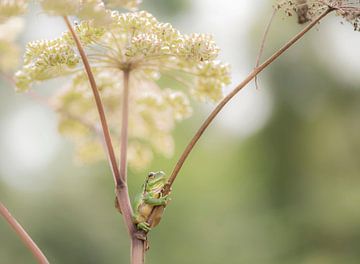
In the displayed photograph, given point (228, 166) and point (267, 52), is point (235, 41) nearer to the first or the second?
point (267, 52)

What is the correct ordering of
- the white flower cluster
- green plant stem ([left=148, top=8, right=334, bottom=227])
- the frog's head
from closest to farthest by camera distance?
green plant stem ([left=148, top=8, right=334, bottom=227]) → the frog's head → the white flower cluster

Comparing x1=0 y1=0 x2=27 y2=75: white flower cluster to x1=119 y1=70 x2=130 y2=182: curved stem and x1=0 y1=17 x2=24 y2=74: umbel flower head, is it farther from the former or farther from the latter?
x1=119 y1=70 x2=130 y2=182: curved stem

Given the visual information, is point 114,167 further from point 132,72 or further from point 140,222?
point 132,72

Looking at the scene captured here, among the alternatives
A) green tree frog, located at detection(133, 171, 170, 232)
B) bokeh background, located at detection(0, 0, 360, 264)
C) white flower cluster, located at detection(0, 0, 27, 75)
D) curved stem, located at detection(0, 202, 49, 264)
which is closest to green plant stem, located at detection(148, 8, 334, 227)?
green tree frog, located at detection(133, 171, 170, 232)

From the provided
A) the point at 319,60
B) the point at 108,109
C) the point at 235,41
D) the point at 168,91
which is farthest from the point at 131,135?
the point at 235,41

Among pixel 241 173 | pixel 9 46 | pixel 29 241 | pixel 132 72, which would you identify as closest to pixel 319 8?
pixel 132 72

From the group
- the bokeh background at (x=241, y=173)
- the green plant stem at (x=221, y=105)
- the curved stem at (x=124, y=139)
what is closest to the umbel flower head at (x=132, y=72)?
the curved stem at (x=124, y=139)
